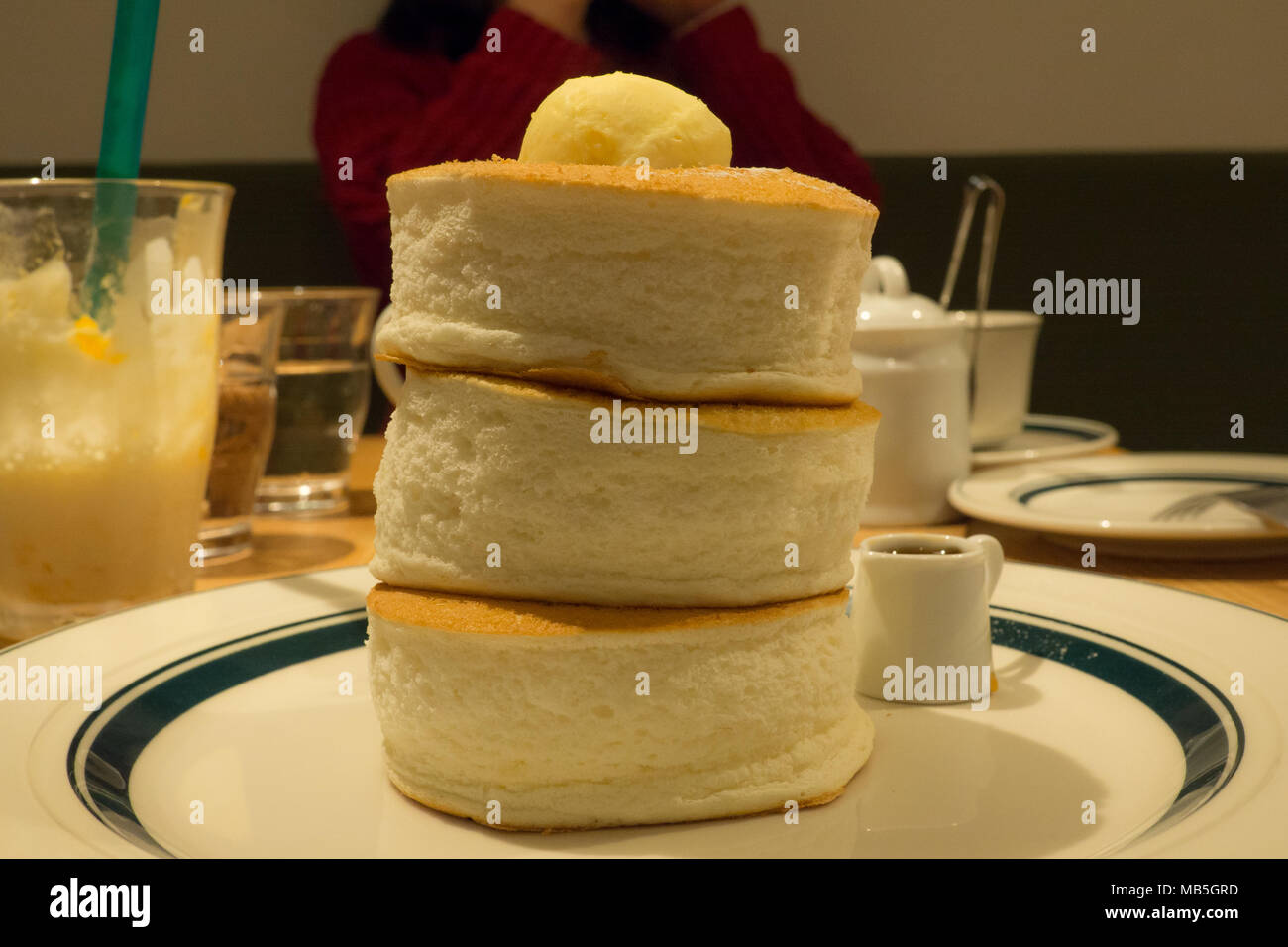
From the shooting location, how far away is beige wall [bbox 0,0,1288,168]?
10.6 feet

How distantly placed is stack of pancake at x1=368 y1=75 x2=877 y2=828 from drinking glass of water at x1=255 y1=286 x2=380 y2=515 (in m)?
0.82

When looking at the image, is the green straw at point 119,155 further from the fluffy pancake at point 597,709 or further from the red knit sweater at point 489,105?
the red knit sweater at point 489,105

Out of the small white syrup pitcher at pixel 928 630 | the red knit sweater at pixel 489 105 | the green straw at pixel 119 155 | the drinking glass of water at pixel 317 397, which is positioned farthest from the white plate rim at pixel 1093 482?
the red knit sweater at pixel 489 105

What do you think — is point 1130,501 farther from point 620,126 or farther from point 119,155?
point 119,155

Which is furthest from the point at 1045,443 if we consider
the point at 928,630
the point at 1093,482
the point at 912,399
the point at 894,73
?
the point at 894,73

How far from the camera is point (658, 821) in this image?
746 mm

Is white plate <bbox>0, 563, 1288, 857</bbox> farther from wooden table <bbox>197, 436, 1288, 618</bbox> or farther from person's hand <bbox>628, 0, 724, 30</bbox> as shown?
person's hand <bbox>628, 0, 724, 30</bbox>

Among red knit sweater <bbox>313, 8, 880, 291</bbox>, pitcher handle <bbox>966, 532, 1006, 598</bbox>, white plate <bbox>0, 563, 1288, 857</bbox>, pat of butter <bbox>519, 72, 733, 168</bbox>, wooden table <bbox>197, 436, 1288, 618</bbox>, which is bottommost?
white plate <bbox>0, 563, 1288, 857</bbox>

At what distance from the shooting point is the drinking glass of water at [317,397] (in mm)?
1555

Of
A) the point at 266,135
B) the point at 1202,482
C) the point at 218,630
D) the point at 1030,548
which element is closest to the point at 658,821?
the point at 218,630

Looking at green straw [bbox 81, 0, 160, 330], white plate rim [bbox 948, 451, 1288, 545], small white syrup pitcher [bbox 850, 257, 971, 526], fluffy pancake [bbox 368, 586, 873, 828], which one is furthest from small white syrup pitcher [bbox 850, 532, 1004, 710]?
green straw [bbox 81, 0, 160, 330]

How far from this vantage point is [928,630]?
38.0 inches

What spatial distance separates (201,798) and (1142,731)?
0.69 meters

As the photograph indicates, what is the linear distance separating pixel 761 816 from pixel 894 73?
323 centimetres
